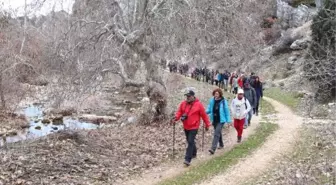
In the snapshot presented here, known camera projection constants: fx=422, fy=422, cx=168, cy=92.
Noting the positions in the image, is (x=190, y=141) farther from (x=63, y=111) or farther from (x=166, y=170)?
(x=63, y=111)

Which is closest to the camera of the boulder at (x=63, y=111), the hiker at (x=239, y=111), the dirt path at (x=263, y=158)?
the dirt path at (x=263, y=158)

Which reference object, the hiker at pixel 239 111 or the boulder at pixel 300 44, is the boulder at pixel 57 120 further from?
the boulder at pixel 300 44

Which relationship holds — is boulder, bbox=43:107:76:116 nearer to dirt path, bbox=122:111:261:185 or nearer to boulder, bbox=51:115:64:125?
boulder, bbox=51:115:64:125

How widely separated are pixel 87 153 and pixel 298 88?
61.6 feet

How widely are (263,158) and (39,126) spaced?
14266 mm

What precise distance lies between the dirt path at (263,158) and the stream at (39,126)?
28.8 ft

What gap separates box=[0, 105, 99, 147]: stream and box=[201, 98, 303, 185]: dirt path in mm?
8772

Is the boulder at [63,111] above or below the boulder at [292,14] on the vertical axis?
below

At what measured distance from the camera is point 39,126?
21.9 metres

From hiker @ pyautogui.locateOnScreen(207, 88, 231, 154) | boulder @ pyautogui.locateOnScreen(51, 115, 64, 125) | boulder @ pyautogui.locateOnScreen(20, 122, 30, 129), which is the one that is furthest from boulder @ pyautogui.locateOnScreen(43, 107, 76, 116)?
hiker @ pyautogui.locateOnScreen(207, 88, 231, 154)

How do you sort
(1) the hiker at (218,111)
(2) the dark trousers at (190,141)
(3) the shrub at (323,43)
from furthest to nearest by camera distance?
(3) the shrub at (323,43)
(1) the hiker at (218,111)
(2) the dark trousers at (190,141)

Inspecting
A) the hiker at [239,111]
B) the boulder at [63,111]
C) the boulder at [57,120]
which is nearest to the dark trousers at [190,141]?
the hiker at [239,111]

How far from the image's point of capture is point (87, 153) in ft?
39.5

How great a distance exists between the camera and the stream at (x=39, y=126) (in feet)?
62.1
